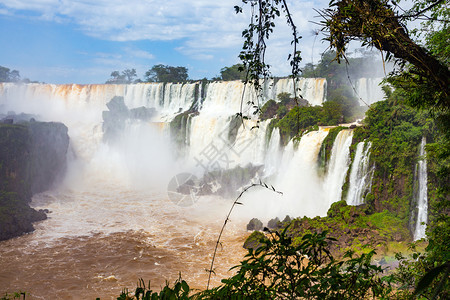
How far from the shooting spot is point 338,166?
643 inches

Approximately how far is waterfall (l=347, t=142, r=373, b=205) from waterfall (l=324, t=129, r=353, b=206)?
71 cm

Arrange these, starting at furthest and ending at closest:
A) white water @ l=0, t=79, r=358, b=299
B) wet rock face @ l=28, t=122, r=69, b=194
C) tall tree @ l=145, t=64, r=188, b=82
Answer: tall tree @ l=145, t=64, r=188, b=82 → wet rock face @ l=28, t=122, r=69, b=194 → white water @ l=0, t=79, r=358, b=299

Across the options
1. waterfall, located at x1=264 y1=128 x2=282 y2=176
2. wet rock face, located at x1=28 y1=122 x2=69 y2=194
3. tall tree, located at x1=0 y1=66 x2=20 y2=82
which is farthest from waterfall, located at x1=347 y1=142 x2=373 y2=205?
tall tree, located at x1=0 y1=66 x2=20 y2=82

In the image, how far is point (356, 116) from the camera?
23938 mm

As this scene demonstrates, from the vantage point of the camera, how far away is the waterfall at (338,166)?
1594cm

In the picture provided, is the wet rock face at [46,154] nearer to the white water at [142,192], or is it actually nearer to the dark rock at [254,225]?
the white water at [142,192]

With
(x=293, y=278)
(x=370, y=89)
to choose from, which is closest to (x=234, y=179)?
(x=370, y=89)

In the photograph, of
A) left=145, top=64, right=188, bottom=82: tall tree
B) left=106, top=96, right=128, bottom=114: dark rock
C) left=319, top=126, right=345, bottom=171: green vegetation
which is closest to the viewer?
left=319, top=126, right=345, bottom=171: green vegetation

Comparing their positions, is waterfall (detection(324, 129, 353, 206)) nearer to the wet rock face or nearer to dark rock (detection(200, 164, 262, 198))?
dark rock (detection(200, 164, 262, 198))

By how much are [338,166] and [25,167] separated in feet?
61.1

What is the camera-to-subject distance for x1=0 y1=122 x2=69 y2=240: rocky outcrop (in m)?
16.5

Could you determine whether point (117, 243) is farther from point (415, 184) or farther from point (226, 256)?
point (415, 184)

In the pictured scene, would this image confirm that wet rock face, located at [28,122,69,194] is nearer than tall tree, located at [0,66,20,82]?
Yes

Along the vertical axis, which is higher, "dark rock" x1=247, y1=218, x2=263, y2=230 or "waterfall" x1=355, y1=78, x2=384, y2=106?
"waterfall" x1=355, y1=78, x2=384, y2=106
